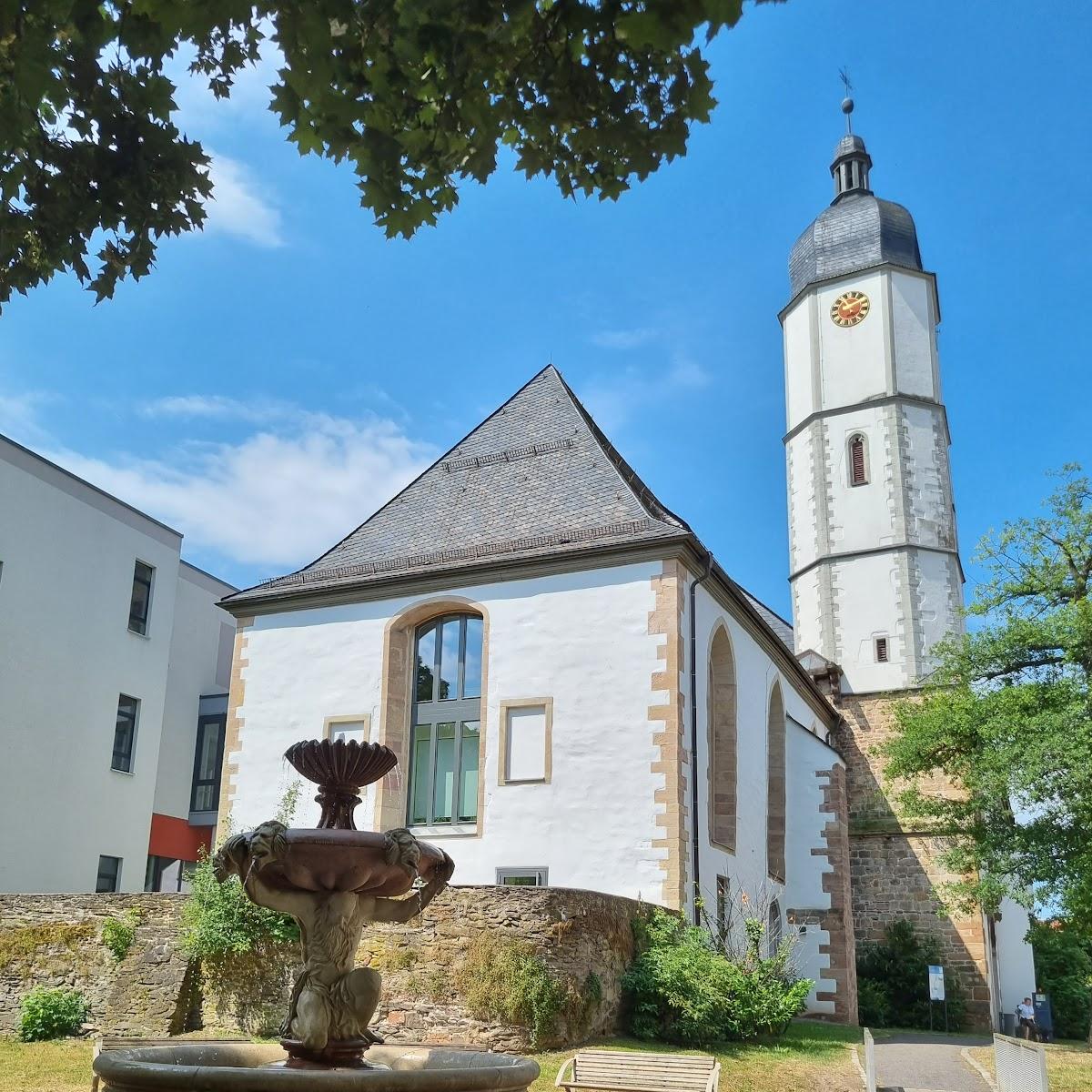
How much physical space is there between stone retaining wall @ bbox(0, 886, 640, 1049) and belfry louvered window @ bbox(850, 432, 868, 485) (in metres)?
20.8

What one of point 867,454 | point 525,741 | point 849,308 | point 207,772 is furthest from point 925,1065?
point 849,308

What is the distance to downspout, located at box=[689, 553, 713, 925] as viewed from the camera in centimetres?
1752

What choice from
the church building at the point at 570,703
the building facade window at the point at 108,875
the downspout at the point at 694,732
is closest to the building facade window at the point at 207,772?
the building facade window at the point at 108,875

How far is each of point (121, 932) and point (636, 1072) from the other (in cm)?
763

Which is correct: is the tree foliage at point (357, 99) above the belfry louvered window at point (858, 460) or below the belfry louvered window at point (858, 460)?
below

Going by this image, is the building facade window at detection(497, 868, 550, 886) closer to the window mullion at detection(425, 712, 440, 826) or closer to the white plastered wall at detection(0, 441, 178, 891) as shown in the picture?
the window mullion at detection(425, 712, 440, 826)

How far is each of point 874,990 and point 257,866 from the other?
23291 mm

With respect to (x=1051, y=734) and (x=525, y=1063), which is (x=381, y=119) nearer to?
(x=525, y=1063)

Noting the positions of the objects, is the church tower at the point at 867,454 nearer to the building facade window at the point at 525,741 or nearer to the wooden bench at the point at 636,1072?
the building facade window at the point at 525,741

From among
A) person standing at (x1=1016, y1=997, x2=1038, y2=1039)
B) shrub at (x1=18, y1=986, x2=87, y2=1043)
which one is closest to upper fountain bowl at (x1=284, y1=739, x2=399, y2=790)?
shrub at (x1=18, y1=986, x2=87, y2=1043)

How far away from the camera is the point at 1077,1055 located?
60.0ft

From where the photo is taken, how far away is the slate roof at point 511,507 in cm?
1931

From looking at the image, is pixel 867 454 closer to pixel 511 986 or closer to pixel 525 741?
pixel 525 741

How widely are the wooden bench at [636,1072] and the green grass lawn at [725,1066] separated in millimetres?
647
